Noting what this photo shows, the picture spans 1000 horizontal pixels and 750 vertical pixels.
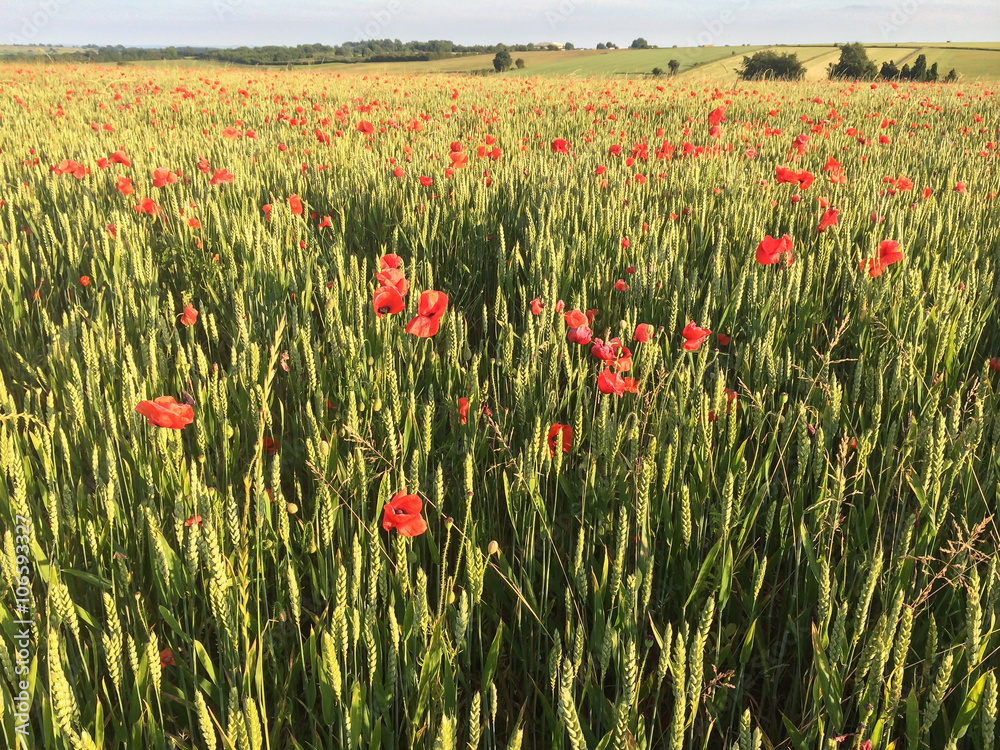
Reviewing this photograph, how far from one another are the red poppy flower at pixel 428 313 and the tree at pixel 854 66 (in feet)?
75.7

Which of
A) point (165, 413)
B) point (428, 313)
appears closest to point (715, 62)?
point (428, 313)

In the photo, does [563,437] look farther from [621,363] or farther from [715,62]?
[715,62]

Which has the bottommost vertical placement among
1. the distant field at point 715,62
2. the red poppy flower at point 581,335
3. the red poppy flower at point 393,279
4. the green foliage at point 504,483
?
the green foliage at point 504,483

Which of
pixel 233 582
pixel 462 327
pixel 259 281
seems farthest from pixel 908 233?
pixel 233 582

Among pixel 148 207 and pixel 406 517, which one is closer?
pixel 406 517

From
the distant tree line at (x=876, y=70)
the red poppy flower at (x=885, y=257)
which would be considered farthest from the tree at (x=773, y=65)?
the red poppy flower at (x=885, y=257)

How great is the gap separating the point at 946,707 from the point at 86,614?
4.37 feet

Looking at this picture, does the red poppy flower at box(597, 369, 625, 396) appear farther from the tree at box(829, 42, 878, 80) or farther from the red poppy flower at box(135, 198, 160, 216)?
the tree at box(829, 42, 878, 80)

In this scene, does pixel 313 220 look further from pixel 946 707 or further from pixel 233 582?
pixel 946 707

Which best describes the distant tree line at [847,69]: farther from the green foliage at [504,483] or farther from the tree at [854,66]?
the green foliage at [504,483]

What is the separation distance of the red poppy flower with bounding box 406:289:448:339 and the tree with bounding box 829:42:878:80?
23.1 metres

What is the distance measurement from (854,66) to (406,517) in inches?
1051

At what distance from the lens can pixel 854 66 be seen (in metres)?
22.0

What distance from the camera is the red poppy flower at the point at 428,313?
1537mm
